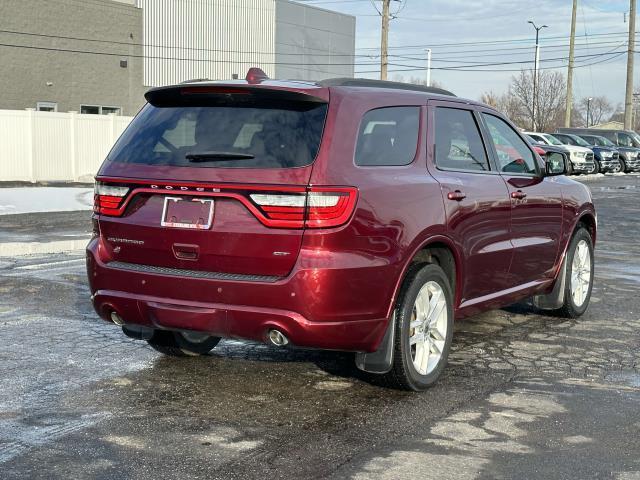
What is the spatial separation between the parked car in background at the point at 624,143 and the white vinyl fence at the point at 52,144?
2602 centimetres

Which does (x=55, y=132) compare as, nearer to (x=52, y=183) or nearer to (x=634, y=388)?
(x=52, y=183)

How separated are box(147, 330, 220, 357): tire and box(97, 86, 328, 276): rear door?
1027 mm

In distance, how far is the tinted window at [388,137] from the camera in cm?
541

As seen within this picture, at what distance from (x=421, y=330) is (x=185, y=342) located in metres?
1.70

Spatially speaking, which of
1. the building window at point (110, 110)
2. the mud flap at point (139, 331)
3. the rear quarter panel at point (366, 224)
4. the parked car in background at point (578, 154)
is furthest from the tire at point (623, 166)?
the mud flap at point (139, 331)

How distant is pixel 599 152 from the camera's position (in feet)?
138

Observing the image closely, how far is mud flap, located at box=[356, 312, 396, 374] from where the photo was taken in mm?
5430

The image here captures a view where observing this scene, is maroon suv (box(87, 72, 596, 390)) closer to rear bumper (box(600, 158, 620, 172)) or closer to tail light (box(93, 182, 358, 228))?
tail light (box(93, 182, 358, 228))

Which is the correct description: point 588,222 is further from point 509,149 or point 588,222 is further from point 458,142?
point 458,142

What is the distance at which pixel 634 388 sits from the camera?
19.2 feet

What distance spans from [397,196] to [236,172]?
94 cm

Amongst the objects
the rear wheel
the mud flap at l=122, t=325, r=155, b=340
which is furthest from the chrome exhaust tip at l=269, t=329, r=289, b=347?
the rear wheel

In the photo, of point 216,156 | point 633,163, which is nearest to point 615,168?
point 633,163

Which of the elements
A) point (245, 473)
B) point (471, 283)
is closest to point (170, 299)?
point (245, 473)
